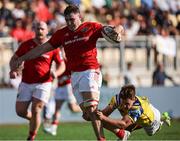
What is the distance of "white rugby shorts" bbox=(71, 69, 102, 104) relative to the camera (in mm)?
13570

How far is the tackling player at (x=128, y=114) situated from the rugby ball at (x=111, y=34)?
1.02 metres

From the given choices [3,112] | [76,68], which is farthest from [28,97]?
[3,112]

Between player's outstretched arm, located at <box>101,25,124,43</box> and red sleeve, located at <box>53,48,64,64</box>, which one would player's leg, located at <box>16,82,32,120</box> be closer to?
red sleeve, located at <box>53,48,64,64</box>

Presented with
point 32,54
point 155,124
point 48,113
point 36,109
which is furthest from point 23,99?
point 48,113

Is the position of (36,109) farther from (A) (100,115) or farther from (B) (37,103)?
(A) (100,115)

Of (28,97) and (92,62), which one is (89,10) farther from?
(92,62)

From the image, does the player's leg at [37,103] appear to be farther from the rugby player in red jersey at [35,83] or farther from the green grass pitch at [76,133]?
the green grass pitch at [76,133]

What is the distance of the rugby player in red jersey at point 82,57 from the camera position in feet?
44.4

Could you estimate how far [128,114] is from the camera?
44.0 ft

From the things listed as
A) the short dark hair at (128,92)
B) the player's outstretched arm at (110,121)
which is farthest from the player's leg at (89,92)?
the short dark hair at (128,92)

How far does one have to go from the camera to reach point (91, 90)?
13.6m

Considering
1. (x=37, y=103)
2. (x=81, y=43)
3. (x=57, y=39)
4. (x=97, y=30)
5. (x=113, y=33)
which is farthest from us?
(x=37, y=103)

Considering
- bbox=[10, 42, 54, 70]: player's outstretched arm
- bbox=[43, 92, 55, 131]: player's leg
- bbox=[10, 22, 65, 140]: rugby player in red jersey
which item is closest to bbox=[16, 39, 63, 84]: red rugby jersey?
bbox=[10, 22, 65, 140]: rugby player in red jersey

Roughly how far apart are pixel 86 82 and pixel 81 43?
2.34 feet
